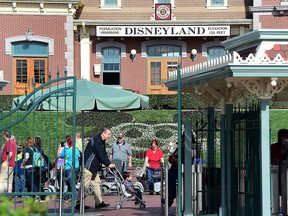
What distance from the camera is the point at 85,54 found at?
38625 mm

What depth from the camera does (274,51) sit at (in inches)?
466

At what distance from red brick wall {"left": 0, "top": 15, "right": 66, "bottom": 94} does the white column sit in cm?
125

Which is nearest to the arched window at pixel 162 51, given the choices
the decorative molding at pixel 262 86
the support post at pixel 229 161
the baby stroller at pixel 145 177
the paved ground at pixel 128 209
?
the baby stroller at pixel 145 177

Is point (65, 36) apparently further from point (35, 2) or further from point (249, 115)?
point (249, 115)

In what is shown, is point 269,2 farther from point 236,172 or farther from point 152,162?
point 236,172

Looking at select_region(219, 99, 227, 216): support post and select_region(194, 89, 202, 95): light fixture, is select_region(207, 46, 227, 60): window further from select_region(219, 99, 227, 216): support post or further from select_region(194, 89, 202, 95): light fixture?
select_region(219, 99, 227, 216): support post

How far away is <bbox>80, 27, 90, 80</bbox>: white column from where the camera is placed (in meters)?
38.5

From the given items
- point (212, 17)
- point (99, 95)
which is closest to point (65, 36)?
point (212, 17)

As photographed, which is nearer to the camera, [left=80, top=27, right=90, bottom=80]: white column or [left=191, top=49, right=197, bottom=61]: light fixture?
[left=80, top=27, right=90, bottom=80]: white column

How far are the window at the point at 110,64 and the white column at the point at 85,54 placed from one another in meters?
0.79

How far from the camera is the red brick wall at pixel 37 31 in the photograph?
37.2 meters

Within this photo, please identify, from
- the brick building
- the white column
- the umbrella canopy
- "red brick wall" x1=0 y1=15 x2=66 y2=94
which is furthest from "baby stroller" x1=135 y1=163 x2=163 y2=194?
the white column

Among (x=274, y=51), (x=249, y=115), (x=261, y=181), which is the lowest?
(x=261, y=181)

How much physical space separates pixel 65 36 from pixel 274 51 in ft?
86.1
